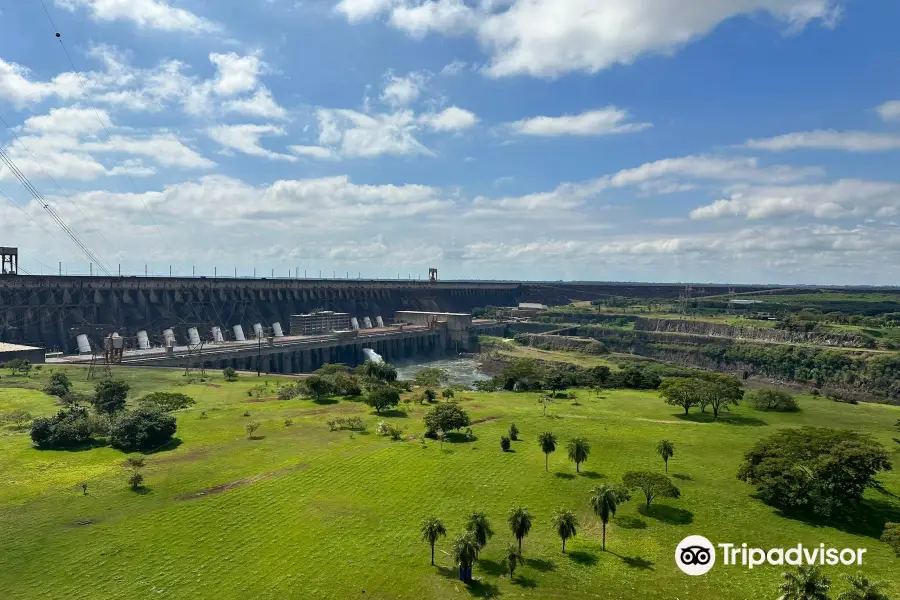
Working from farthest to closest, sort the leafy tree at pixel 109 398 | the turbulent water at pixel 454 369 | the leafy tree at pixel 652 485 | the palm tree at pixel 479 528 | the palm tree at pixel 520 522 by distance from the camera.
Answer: the turbulent water at pixel 454 369 → the leafy tree at pixel 109 398 → the leafy tree at pixel 652 485 → the palm tree at pixel 520 522 → the palm tree at pixel 479 528

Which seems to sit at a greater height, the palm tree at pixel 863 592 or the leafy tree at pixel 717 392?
the palm tree at pixel 863 592

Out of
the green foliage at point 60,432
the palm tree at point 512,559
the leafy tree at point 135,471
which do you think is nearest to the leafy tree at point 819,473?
the palm tree at point 512,559

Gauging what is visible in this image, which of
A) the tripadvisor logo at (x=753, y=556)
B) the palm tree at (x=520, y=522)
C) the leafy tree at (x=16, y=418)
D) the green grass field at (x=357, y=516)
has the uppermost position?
the leafy tree at (x=16, y=418)

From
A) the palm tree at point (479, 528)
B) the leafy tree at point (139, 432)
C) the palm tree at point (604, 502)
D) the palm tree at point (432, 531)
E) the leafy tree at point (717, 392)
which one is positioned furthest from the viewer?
the leafy tree at point (717, 392)

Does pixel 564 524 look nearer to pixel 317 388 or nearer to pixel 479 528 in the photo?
pixel 479 528

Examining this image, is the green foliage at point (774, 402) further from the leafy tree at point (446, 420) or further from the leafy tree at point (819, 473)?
the leafy tree at point (446, 420)

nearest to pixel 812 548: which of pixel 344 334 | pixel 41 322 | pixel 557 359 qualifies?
pixel 557 359
